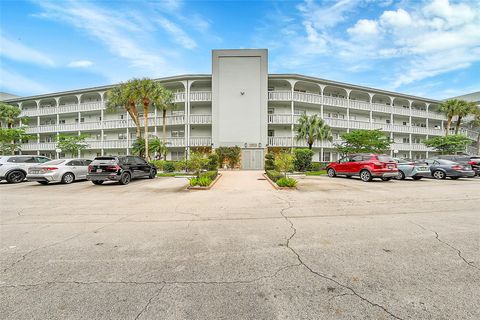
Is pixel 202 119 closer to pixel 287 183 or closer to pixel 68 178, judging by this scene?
pixel 68 178

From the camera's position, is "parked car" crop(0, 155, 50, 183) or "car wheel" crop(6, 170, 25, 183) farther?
"car wheel" crop(6, 170, 25, 183)

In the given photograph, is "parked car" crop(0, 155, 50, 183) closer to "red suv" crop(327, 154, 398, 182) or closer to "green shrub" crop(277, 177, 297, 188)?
"green shrub" crop(277, 177, 297, 188)

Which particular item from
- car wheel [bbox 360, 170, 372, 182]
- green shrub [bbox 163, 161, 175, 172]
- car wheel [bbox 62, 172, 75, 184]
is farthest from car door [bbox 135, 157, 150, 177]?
car wheel [bbox 360, 170, 372, 182]

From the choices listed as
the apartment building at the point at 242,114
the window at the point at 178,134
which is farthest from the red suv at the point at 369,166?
the window at the point at 178,134

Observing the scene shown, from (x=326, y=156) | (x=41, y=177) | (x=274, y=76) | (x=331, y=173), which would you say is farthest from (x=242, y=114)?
(x=41, y=177)

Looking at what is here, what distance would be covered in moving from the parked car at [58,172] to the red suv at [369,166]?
60.4ft

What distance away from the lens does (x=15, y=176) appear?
46.8ft

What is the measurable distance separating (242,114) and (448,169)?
20.1 metres

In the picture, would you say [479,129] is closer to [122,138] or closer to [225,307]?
[225,307]

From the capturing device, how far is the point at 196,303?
2.25 m

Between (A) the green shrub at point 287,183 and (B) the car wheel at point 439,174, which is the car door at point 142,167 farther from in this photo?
(B) the car wheel at point 439,174

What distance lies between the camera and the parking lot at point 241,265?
2.18m

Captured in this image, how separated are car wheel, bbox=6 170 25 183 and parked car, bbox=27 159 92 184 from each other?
2.68 metres

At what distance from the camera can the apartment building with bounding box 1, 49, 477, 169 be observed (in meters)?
27.3
